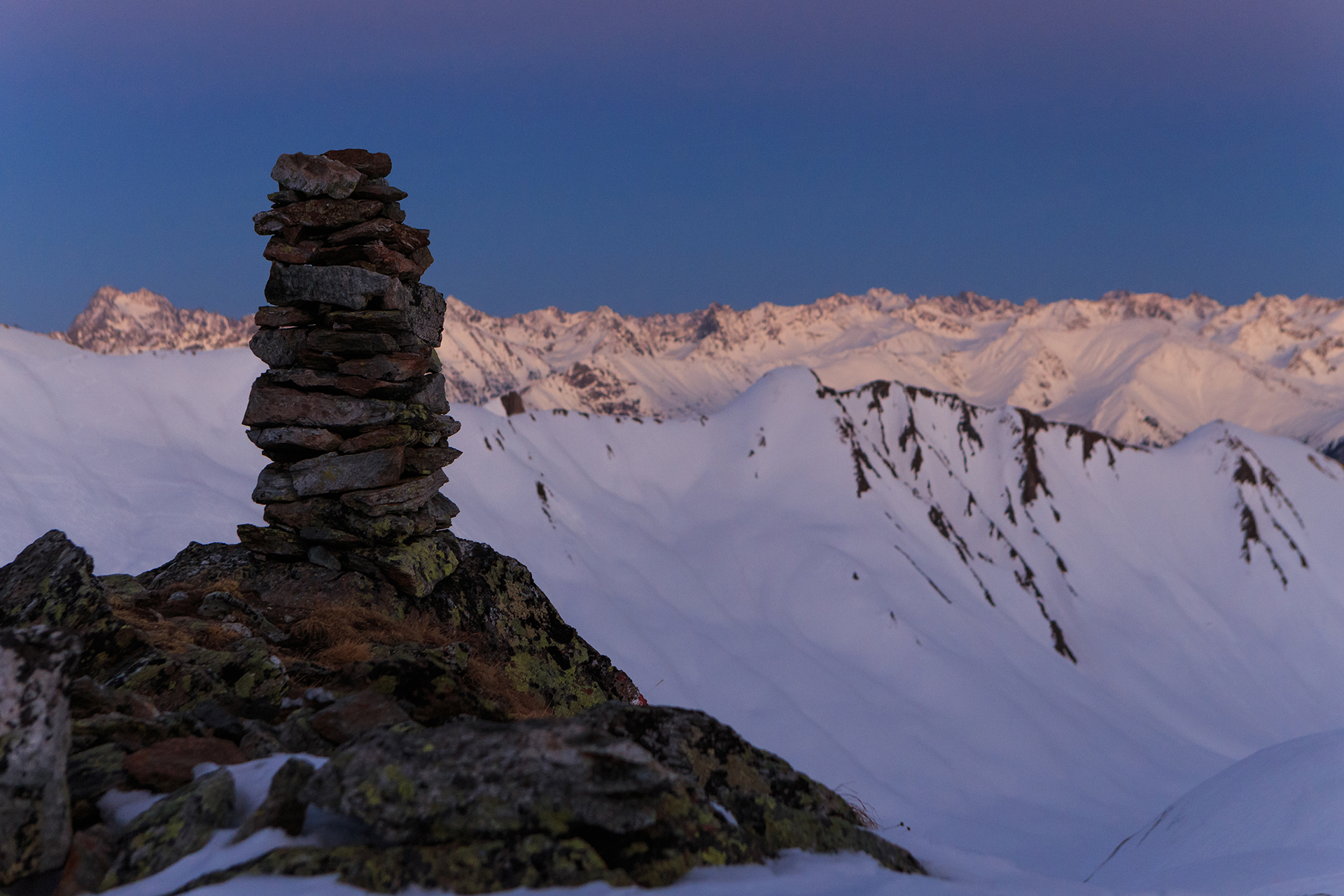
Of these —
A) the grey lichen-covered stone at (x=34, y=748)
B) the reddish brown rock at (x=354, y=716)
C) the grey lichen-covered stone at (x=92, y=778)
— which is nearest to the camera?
the grey lichen-covered stone at (x=34, y=748)

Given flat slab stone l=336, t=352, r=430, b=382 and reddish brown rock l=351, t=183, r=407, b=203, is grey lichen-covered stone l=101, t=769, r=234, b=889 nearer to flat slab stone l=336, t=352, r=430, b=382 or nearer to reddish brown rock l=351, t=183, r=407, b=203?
flat slab stone l=336, t=352, r=430, b=382

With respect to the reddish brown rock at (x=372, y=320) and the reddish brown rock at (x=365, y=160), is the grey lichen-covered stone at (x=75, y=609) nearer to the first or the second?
the reddish brown rock at (x=372, y=320)

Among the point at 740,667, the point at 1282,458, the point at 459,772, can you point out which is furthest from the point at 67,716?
the point at 1282,458

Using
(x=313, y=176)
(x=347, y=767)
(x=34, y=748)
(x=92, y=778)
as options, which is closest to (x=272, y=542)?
(x=313, y=176)

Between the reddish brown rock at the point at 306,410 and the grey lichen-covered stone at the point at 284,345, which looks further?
the grey lichen-covered stone at the point at 284,345

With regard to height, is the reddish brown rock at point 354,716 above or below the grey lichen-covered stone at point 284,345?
below

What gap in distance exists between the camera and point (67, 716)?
17.9ft

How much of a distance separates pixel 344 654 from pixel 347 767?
18.2 feet

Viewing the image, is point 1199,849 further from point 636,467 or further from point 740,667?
point 636,467

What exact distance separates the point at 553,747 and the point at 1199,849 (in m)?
18.3

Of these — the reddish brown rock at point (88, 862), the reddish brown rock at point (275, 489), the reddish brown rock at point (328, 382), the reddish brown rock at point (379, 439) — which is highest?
the reddish brown rock at point (328, 382)

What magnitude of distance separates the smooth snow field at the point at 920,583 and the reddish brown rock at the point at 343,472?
9.62m

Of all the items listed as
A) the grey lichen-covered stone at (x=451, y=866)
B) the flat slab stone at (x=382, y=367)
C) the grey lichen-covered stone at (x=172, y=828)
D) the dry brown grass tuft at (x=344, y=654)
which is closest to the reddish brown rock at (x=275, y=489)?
the flat slab stone at (x=382, y=367)

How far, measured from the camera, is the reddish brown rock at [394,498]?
14.5 metres
